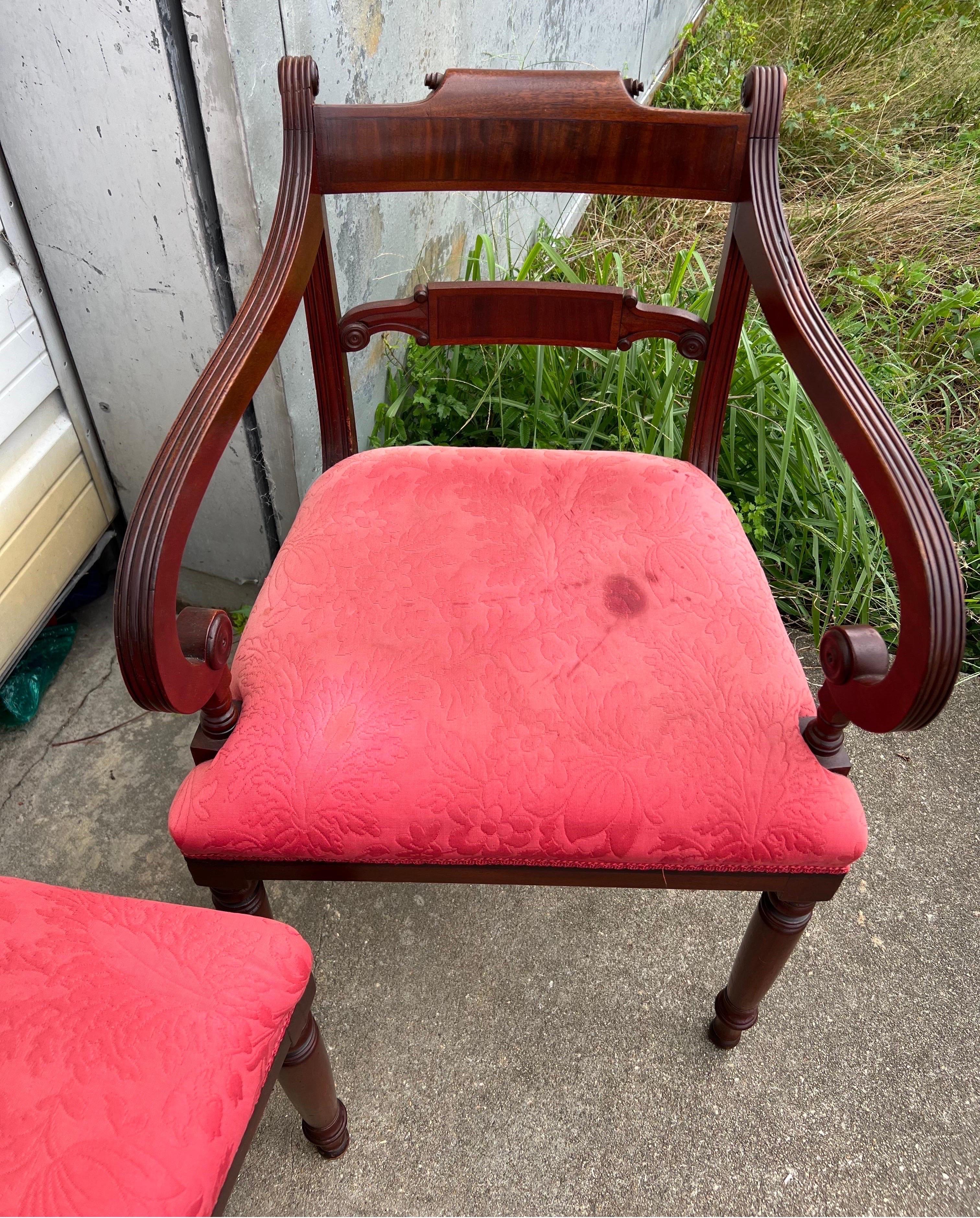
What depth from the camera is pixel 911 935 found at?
4.74ft

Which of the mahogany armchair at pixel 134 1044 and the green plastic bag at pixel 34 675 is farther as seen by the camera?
the green plastic bag at pixel 34 675

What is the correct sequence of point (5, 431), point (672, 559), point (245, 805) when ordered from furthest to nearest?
point (5, 431) < point (672, 559) < point (245, 805)

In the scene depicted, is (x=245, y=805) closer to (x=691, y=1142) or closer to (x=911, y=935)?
(x=691, y=1142)

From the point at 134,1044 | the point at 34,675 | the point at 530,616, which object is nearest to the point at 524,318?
the point at 530,616

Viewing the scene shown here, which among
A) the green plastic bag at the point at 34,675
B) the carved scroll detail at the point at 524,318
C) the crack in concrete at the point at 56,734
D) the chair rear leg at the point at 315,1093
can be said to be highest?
the carved scroll detail at the point at 524,318

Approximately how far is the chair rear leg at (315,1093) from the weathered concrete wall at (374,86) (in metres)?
1.00

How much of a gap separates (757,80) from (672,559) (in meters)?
0.62

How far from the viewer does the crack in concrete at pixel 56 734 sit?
1.56m

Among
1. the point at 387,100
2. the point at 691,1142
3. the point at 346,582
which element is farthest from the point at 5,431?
the point at 691,1142

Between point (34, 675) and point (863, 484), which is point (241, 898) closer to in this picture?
point (863, 484)

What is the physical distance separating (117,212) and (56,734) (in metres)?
0.96

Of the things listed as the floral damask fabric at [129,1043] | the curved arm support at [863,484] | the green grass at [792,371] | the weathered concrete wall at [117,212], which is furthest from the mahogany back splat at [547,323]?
the green grass at [792,371]

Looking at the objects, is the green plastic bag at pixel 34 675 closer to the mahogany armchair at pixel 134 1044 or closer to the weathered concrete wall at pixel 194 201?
the weathered concrete wall at pixel 194 201

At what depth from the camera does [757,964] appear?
109cm
